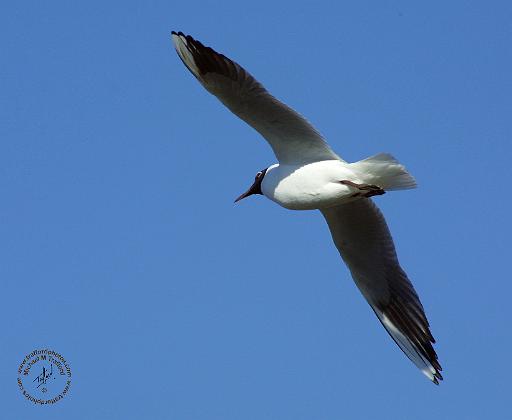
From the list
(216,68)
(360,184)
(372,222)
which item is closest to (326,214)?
(372,222)

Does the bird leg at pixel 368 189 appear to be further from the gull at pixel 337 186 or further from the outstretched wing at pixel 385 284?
the outstretched wing at pixel 385 284

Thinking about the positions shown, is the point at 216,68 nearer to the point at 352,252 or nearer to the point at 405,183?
the point at 405,183

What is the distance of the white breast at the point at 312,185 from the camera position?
9.34 m

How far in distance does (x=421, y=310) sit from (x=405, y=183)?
1.97m

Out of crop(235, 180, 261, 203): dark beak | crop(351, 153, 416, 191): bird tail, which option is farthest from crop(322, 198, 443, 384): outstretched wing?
crop(351, 153, 416, 191): bird tail

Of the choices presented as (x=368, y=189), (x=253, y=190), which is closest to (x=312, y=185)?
(x=368, y=189)

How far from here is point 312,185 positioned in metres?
9.45

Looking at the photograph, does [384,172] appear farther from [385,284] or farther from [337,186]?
[385,284]

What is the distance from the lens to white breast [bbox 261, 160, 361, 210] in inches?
368

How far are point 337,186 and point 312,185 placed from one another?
247mm

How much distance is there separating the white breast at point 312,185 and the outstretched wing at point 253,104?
132mm

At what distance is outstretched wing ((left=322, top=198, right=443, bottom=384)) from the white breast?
0.83 metres

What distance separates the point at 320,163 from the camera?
9539 millimetres

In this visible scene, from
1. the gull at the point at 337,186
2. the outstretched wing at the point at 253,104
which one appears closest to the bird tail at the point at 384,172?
the gull at the point at 337,186
